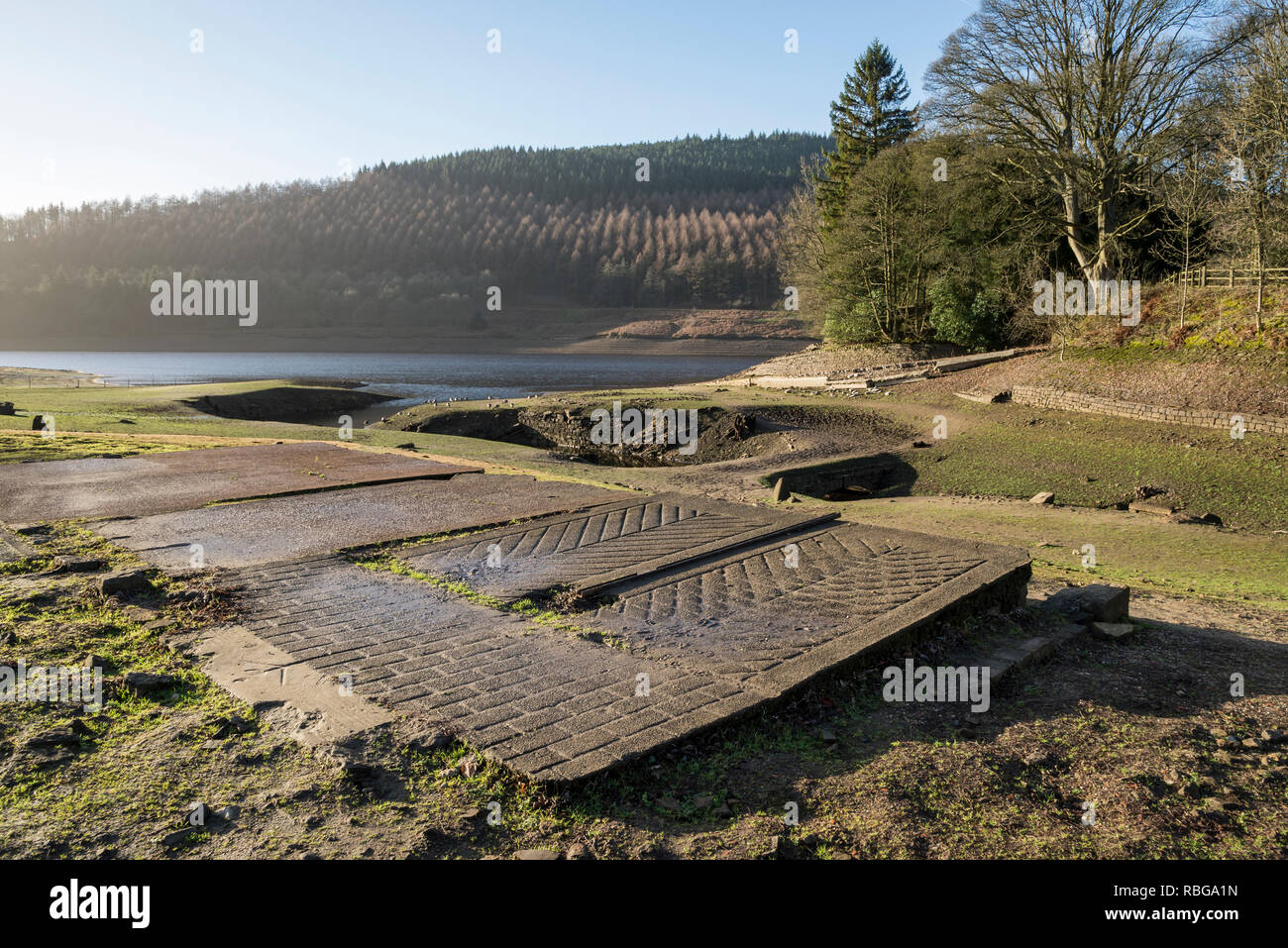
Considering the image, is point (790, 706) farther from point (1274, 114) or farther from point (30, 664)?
point (1274, 114)

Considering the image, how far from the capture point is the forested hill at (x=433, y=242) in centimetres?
12081

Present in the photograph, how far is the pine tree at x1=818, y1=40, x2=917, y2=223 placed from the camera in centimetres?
4769

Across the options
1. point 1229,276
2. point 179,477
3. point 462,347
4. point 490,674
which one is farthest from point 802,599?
point 462,347

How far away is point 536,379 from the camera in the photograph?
208 feet

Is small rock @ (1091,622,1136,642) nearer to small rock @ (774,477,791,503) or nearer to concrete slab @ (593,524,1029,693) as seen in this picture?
concrete slab @ (593,524,1029,693)

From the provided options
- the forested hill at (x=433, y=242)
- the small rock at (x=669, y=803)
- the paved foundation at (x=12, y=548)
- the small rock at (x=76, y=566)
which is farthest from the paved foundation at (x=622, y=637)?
the forested hill at (x=433, y=242)

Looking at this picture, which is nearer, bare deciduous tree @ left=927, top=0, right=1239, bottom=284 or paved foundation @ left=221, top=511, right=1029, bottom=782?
paved foundation @ left=221, top=511, right=1029, bottom=782

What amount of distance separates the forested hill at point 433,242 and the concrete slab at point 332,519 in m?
108

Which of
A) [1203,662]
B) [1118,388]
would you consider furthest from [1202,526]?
[1118,388]

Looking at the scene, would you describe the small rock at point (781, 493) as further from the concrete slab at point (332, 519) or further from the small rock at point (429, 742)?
the small rock at point (429, 742)

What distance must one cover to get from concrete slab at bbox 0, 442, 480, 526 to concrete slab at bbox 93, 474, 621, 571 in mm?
619

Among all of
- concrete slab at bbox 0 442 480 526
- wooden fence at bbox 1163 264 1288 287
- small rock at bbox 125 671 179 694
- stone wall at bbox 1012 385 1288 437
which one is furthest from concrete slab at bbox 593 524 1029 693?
wooden fence at bbox 1163 264 1288 287

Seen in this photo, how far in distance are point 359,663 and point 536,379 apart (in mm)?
58960
